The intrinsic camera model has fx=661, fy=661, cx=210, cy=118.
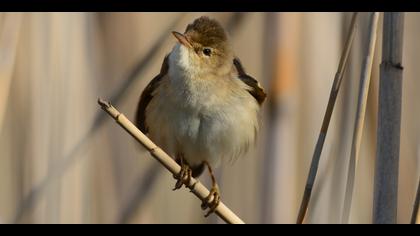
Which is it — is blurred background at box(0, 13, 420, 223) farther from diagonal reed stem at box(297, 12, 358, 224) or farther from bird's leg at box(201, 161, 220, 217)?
diagonal reed stem at box(297, 12, 358, 224)

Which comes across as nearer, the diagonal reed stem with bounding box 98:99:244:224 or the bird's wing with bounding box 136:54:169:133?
the diagonal reed stem with bounding box 98:99:244:224

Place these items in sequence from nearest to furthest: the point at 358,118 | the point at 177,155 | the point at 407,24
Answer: the point at 358,118, the point at 177,155, the point at 407,24

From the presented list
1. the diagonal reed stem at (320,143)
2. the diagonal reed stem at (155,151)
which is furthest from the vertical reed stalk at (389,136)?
the diagonal reed stem at (155,151)

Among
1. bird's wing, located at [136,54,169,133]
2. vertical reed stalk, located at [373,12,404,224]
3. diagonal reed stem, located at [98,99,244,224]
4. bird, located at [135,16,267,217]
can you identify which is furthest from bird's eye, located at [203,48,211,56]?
vertical reed stalk, located at [373,12,404,224]

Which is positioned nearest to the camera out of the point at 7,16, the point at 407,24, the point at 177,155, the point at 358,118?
the point at 358,118

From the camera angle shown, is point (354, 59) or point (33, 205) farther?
point (354, 59)
